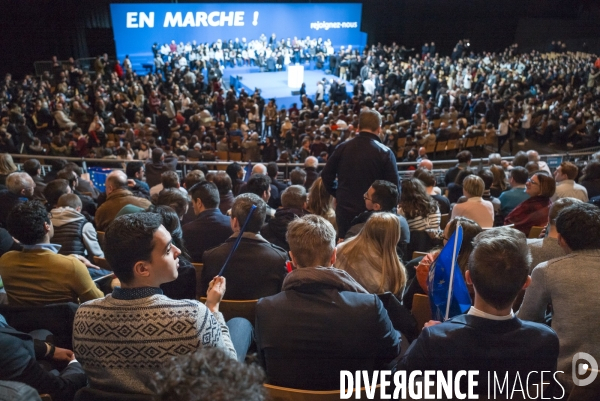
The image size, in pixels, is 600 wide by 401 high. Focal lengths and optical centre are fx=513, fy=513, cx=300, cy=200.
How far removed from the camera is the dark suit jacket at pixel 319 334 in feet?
6.41

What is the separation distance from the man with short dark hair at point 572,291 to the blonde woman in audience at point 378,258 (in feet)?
2.18

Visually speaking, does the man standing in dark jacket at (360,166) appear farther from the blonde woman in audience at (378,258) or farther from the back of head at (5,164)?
the back of head at (5,164)

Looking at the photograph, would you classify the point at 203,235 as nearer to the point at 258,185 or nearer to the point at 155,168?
the point at 258,185

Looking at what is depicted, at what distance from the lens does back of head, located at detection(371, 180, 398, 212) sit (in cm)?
360

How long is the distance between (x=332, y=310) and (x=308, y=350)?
0.59 feet

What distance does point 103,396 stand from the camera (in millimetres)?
1577

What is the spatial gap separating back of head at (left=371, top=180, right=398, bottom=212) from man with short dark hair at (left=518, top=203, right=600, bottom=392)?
4.49 feet

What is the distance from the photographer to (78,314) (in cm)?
163

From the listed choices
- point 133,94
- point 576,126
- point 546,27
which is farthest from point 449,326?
point 546,27

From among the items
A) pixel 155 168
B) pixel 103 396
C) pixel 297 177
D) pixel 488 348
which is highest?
pixel 488 348

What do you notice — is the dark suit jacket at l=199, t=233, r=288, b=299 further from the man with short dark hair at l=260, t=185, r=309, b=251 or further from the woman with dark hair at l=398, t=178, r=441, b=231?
the woman with dark hair at l=398, t=178, r=441, b=231

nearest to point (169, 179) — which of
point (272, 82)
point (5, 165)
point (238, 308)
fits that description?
point (5, 165)

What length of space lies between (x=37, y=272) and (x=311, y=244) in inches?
55.1

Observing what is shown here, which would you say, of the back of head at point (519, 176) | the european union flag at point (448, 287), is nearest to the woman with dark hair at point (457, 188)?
the back of head at point (519, 176)
